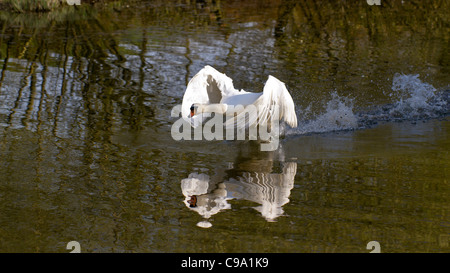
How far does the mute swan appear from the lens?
28.3ft

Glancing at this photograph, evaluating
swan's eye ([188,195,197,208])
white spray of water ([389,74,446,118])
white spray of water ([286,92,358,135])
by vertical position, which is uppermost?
white spray of water ([389,74,446,118])

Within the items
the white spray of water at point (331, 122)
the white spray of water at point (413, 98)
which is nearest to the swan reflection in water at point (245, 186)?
the white spray of water at point (331, 122)

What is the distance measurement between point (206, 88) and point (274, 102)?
1.48m

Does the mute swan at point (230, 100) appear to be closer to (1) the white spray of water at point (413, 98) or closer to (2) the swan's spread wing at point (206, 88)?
(2) the swan's spread wing at point (206, 88)

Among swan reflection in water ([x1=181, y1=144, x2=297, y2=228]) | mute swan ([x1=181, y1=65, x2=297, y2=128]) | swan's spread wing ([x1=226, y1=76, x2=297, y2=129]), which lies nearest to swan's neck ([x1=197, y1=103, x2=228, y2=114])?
mute swan ([x1=181, y1=65, x2=297, y2=128])

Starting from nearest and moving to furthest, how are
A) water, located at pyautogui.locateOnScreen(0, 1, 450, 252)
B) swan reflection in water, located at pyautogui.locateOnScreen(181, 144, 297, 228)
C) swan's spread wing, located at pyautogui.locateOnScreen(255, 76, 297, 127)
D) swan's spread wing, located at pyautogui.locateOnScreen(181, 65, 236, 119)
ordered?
1. water, located at pyautogui.locateOnScreen(0, 1, 450, 252)
2. swan reflection in water, located at pyautogui.locateOnScreen(181, 144, 297, 228)
3. swan's spread wing, located at pyautogui.locateOnScreen(255, 76, 297, 127)
4. swan's spread wing, located at pyautogui.locateOnScreen(181, 65, 236, 119)

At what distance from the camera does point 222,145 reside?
9211 mm

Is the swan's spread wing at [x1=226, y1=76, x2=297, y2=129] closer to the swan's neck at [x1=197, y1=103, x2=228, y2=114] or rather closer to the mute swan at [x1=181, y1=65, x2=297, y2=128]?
the mute swan at [x1=181, y1=65, x2=297, y2=128]

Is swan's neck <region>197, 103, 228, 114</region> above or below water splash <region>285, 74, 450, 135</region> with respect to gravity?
below

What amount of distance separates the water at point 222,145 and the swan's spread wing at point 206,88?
2.06 ft

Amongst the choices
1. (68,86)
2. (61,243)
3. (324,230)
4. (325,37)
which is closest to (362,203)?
(324,230)

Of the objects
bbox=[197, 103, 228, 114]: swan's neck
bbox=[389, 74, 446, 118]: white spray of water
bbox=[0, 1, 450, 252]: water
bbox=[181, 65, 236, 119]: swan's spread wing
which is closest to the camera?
bbox=[0, 1, 450, 252]: water

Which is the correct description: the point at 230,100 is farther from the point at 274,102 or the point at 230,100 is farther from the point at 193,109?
the point at 274,102

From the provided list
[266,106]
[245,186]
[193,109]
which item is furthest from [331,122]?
[245,186]
